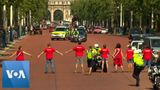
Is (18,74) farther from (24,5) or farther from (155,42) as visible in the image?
(24,5)

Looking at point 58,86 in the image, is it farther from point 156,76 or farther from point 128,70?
point 128,70

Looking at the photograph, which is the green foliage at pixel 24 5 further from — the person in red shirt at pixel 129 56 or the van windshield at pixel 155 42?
the van windshield at pixel 155 42

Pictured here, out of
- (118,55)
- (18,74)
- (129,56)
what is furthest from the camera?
(129,56)

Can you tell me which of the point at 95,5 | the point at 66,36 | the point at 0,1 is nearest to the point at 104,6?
the point at 95,5

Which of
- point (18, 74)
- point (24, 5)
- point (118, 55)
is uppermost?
point (24, 5)

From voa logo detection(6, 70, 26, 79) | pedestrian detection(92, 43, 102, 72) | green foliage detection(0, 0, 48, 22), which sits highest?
green foliage detection(0, 0, 48, 22)

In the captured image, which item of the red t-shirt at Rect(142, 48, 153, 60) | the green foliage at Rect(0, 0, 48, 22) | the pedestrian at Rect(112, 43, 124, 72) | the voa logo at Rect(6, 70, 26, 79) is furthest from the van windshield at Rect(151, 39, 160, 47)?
the voa logo at Rect(6, 70, 26, 79)

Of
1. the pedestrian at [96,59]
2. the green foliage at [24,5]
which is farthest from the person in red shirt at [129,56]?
the green foliage at [24,5]

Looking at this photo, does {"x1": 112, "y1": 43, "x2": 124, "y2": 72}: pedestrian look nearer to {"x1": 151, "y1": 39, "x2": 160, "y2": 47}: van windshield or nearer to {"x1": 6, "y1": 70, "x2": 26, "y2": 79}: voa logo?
{"x1": 151, "y1": 39, "x2": 160, "y2": 47}: van windshield

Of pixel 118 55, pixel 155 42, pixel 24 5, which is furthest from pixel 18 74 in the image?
pixel 24 5

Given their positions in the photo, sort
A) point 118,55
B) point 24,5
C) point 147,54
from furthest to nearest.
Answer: point 24,5 → point 147,54 → point 118,55

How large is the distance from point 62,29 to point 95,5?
54.5 m

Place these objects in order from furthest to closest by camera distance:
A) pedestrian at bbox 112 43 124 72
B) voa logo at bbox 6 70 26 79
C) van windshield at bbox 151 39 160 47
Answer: van windshield at bbox 151 39 160 47 → pedestrian at bbox 112 43 124 72 → voa logo at bbox 6 70 26 79

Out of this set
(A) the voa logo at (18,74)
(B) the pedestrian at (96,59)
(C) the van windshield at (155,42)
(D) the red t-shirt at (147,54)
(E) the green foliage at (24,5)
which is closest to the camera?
(A) the voa logo at (18,74)
